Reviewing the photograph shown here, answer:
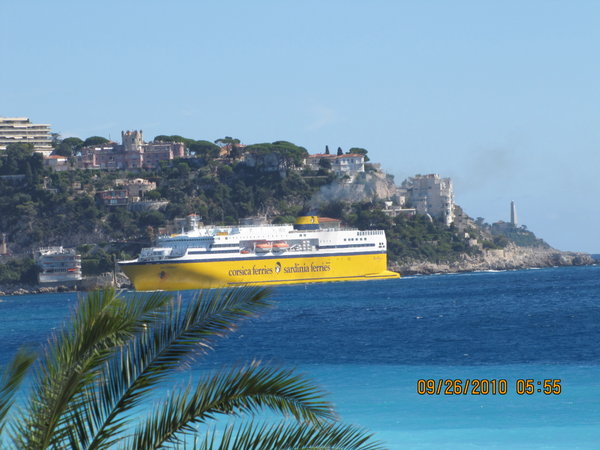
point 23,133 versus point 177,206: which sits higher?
point 23,133

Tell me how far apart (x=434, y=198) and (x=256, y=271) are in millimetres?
34813

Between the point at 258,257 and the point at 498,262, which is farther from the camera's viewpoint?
the point at 498,262

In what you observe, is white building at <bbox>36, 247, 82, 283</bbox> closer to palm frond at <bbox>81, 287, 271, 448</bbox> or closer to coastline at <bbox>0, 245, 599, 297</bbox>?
coastline at <bbox>0, 245, 599, 297</bbox>

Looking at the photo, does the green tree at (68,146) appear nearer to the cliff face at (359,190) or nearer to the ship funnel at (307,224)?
the cliff face at (359,190)

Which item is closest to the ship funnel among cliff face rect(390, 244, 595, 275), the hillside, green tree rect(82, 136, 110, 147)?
cliff face rect(390, 244, 595, 275)

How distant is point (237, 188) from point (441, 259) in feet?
59.7

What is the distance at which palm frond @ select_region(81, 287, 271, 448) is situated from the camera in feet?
16.6

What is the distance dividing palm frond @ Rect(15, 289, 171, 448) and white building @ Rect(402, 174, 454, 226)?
3552 inches

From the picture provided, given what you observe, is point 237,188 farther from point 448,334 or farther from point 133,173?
point 448,334

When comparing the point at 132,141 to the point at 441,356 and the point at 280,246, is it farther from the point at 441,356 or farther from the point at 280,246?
the point at 441,356

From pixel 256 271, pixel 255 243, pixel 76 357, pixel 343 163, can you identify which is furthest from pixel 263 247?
pixel 76 357

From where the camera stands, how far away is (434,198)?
314ft

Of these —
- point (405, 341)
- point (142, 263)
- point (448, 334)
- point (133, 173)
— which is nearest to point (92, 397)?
point (405, 341)

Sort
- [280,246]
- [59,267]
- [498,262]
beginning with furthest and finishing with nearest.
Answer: [498,262]
[59,267]
[280,246]
